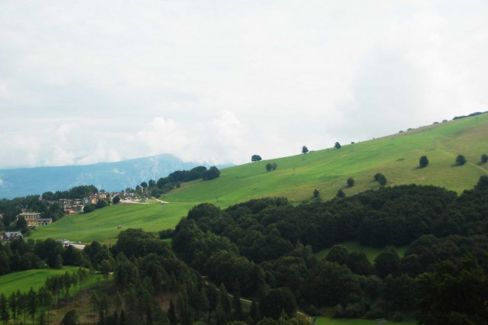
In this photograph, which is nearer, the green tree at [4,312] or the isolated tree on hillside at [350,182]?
the green tree at [4,312]

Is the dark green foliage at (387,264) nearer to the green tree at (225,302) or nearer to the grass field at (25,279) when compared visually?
the green tree at (225,302)

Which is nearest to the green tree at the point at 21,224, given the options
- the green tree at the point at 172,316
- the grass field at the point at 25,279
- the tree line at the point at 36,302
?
the grass field at the point at 25,279

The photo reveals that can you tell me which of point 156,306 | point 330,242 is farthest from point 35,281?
point 330,242

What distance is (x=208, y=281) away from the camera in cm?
10175

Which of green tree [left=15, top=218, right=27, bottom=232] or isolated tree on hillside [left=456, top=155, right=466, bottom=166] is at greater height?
green tree [left=15, top=218, right=27, bottom=232]

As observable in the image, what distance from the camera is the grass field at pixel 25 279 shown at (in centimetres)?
9656

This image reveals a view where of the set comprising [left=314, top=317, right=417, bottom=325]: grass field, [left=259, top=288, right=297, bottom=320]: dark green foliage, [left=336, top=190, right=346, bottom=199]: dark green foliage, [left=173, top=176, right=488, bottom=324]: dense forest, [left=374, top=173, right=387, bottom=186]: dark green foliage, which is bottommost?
[left=314, top=317, right=417, bottom=325]: grass field

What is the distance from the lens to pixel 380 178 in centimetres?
15125

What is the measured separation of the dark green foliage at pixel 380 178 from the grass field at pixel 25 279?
8025 centimetres

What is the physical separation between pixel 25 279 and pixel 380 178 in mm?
91234

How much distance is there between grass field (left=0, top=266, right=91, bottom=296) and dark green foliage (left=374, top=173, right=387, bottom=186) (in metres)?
80.2

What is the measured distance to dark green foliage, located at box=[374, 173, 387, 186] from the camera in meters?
149

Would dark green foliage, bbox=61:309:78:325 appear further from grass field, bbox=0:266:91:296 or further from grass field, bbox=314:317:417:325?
grass field, bbox=314:317:417:325

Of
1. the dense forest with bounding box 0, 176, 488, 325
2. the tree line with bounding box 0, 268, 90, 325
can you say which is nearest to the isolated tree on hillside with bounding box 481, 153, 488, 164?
the dense forest with bounding box 0, 176, 488, 325
